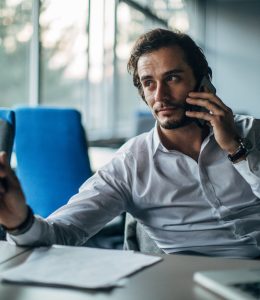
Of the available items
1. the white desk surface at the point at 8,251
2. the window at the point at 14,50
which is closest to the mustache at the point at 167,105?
the white desk surface at the point at 8,251

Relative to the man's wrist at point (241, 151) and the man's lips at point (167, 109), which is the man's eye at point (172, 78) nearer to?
the man's lips at point (167, 109)

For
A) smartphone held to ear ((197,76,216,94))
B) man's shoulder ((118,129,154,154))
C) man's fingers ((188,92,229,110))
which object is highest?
smartphone held to ear ((197,76,216,94))

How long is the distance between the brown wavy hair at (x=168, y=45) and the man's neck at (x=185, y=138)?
0.56ft

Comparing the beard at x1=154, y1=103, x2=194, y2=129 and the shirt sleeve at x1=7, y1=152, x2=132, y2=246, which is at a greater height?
the beard at x1=154, y1=103, x2=194, y2=129

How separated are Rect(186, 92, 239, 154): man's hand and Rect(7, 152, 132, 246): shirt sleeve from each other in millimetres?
291

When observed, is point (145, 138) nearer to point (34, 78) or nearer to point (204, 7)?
point (34, 78)

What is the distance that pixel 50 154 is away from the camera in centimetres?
286

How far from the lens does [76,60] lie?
5625 millimetres

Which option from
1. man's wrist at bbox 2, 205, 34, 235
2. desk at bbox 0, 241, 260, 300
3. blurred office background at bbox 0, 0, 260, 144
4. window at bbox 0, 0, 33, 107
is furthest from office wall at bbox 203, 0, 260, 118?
desk at bbox 0, 241, 260, 300

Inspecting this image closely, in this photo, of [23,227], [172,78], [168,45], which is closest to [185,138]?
[172,78]

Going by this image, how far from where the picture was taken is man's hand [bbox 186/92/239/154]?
5.77 feet

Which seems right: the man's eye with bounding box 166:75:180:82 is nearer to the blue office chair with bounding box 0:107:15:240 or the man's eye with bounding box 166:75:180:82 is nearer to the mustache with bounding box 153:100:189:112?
the mustache with bounding box 153:100:189:112

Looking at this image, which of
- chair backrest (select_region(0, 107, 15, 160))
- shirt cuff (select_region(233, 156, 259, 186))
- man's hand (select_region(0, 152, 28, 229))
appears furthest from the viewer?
chair backrest (select_region(0, 107, 15, 160))

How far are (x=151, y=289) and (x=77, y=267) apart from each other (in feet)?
0.66
